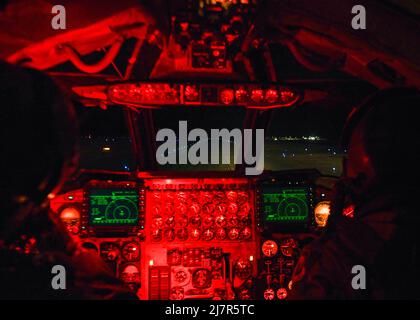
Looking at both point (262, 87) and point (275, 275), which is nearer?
point (262, 87)

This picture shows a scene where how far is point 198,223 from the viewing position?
13.5 ft

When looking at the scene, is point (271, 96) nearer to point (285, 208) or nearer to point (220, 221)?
point (285, 208)

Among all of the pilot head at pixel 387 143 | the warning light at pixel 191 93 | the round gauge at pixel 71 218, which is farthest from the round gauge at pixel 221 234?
the pilot head at pixel 387 143

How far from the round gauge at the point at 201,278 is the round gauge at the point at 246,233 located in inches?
21.4

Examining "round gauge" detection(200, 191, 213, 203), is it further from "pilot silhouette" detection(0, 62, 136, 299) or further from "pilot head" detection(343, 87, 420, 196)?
"pilot silhouette" detection(0, 62, 136, 299)

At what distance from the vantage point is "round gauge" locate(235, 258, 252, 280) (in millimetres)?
4141

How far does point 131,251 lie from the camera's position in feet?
13.2

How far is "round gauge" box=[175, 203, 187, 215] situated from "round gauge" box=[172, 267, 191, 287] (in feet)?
1.97

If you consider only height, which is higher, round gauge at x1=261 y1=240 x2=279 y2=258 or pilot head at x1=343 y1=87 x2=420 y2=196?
pilot head at x1=343 y1=87 x2=420 y2=196

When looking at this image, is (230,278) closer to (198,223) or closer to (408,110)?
(198,223)

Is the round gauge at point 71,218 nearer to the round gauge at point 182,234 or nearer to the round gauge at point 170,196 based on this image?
the round gauge at point 170,196

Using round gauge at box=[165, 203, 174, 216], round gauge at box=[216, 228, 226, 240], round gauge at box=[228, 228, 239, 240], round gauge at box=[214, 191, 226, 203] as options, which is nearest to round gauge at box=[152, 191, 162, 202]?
round gauge at box=[165, 203, 174, 216]
